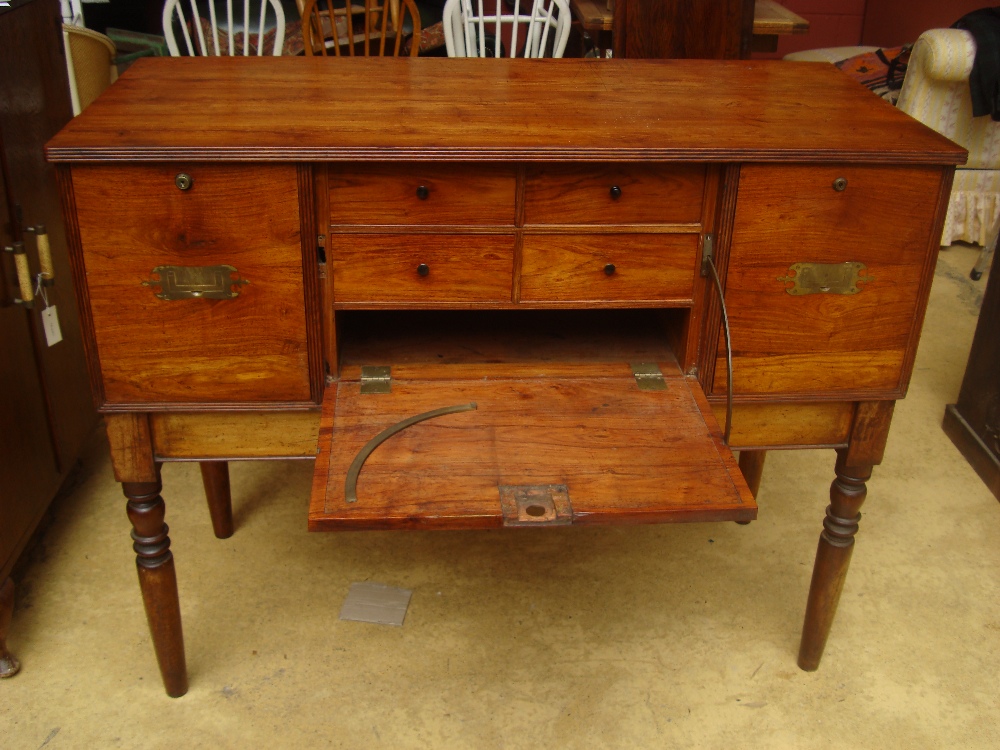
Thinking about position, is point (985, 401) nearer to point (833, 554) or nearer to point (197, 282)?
point (833, 554)

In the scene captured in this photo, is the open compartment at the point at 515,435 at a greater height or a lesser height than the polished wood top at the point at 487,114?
lesser

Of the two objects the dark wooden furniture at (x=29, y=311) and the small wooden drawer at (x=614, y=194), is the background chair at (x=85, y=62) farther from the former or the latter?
the small wooden drawer at (x=614, y=194)

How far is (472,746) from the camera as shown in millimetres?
1888

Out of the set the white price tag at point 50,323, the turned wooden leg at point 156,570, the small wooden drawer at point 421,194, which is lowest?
the turned wooden leg at point 156,570

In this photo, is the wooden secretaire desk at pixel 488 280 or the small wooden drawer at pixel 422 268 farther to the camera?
the small wooden drawer at pixel 422 268

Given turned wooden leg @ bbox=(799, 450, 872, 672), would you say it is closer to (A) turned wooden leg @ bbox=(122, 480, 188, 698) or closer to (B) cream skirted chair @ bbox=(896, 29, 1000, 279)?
(A) turned wooden leg @ bbox=(122, 480, 188, 698)

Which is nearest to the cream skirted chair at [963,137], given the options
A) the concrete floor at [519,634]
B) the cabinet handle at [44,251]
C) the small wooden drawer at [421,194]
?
the concrete floor at [519,634]

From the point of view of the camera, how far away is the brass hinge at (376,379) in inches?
65.1

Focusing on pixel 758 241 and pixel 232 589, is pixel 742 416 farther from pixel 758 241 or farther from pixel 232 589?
pixel 232 589

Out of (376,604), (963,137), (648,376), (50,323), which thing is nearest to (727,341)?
(648,376)

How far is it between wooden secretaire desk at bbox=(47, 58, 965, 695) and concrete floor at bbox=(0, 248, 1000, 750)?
12.9 inches

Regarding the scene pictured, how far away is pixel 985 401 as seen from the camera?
2.82 metres

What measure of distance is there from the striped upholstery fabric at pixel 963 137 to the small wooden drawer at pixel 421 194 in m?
3.06

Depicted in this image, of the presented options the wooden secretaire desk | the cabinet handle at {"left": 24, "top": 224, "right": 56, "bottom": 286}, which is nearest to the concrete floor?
the wooden secretaire desk
